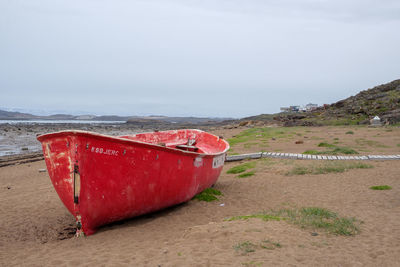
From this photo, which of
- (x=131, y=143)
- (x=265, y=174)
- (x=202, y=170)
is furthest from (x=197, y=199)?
(x=265, y=174)

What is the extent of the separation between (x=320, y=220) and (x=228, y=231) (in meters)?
1.73

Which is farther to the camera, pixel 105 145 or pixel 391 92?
pixel 391 92

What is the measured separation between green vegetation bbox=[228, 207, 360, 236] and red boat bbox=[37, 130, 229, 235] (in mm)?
1590

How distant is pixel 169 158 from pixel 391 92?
131 ft

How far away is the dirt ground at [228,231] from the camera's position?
3859 mm

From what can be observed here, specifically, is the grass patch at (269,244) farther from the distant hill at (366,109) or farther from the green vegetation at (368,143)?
A: the distant hill at (366,109)

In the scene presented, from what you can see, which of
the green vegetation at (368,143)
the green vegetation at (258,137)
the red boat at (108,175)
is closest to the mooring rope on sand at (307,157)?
the green vegetation at (368,143)

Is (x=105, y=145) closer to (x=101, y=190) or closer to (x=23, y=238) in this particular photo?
A: (x=101, y=190)

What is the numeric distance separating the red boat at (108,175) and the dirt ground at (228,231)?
36cm

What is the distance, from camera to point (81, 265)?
400 cm

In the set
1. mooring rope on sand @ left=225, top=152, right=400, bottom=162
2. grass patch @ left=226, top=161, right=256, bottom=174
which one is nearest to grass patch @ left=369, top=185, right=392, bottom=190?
mooring rope on sand @ left=225, top=152, right=400, bottom=162

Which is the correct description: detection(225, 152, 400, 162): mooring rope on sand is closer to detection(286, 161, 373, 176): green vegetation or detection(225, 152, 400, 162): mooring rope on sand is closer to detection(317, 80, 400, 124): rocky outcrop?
detection(286, 161, 373, 176): green vegetation

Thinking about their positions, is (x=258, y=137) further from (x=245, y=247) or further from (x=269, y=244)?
(x=245, y=247)

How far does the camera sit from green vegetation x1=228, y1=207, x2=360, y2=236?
4832mm
